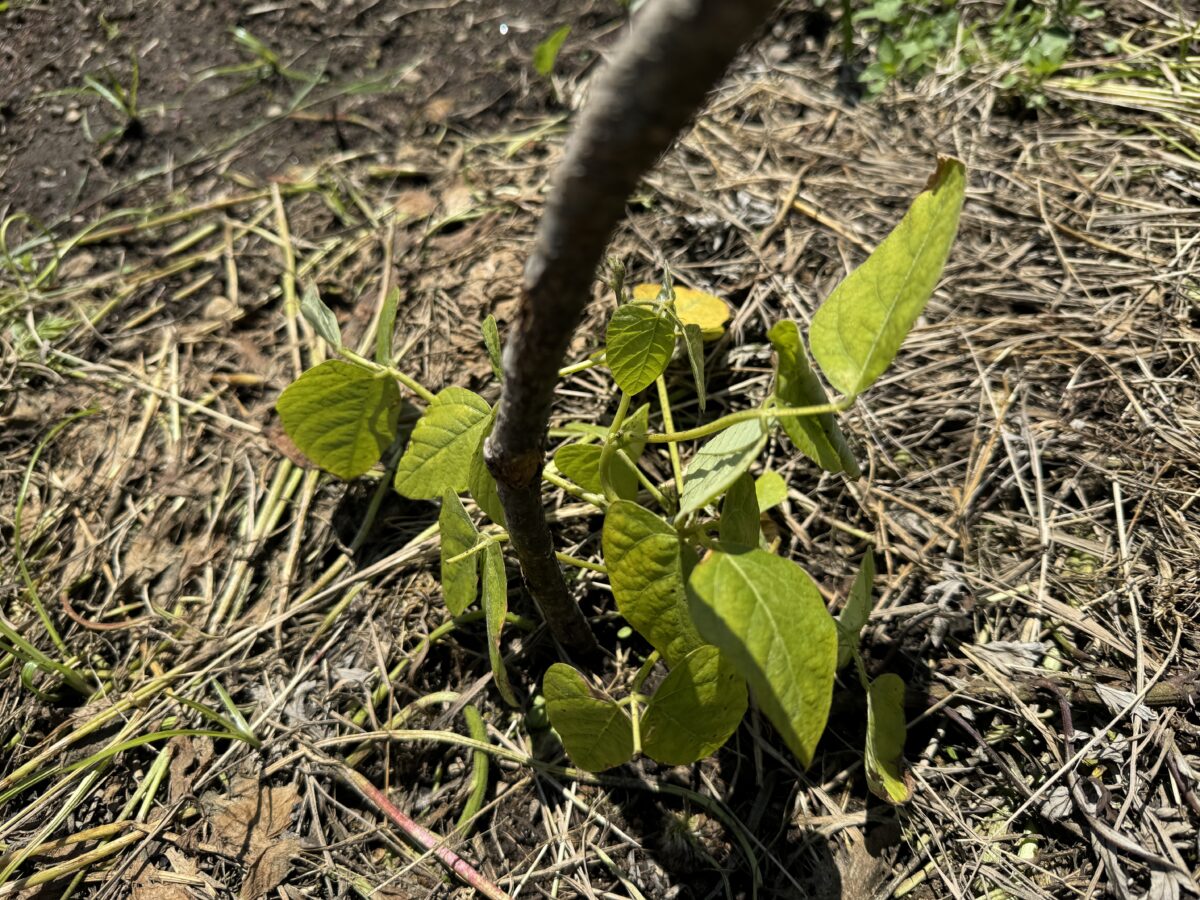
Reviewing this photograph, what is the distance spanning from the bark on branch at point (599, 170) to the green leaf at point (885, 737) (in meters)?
0.59

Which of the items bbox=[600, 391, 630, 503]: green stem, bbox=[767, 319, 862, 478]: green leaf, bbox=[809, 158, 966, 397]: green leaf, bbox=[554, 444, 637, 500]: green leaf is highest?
bbox=[809, 158, 966, 397]: green leaf

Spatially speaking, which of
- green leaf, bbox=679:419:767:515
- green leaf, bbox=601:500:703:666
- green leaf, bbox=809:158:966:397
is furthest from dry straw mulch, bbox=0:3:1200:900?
green leaf, bbox=809:158:966:397

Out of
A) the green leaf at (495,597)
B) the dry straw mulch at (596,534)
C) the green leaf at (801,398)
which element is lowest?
the dry straw mulch at (596,534)

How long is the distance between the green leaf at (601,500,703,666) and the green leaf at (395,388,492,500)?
385 millimetres

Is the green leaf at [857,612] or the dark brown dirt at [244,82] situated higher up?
the dark brown dirt at [244,82]

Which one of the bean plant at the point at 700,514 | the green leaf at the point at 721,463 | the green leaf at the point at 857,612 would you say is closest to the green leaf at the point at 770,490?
the bean plant at the point at 700,514

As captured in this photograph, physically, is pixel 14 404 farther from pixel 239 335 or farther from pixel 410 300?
pixel 410 300

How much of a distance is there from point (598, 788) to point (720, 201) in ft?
4.52

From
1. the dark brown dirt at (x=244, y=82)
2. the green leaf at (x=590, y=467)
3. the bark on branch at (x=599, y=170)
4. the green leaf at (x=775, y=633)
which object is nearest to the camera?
the bark on branch at (x=599, y=170)

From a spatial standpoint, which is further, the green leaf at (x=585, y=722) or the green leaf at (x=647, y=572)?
the green leaf at (x=585, y=722)

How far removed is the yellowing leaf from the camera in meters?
1.65

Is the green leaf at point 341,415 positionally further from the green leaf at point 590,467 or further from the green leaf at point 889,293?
the green leaf at point 889,293

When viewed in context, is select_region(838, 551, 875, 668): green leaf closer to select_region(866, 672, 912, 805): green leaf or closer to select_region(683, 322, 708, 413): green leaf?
select_region(866, 672, 912, 805): green leaf

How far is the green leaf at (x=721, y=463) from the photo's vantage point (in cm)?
88
